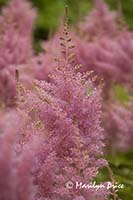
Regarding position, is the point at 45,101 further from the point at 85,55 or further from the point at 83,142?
the point at 85,55

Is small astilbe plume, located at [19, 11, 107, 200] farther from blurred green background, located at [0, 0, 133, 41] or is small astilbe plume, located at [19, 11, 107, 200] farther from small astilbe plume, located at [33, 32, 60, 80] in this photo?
blurred green background, located at [0, 0, 133, 41]

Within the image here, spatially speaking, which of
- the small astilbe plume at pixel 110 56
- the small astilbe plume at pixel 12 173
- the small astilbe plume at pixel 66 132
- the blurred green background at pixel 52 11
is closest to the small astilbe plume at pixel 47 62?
the small astilbe plume at pixel 110 56

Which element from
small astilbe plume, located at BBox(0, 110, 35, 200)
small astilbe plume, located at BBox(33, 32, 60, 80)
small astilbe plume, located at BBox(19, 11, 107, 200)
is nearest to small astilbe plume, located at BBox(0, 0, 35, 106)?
small astilbe plume, located at BBox(33, 32, 60, 80)

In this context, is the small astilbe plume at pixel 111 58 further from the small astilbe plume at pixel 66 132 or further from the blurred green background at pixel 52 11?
the blurred green background at pixel 52 11

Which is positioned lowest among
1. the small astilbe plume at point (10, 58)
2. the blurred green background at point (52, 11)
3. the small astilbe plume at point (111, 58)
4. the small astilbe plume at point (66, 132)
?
the small astilbe plume at point (66, 132)

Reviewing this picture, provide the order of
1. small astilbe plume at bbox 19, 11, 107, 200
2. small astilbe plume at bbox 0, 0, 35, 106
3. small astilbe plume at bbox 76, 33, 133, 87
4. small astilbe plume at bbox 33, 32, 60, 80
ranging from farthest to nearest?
small astilbe plume at bbox 76, 33, 133, 87, small astilbe plume at bbox 33, 32, 60, 80, small astilbe plume at bbox 0, 0, 35, 106, small astilbe plume at bbox 19, 11, 107, 200

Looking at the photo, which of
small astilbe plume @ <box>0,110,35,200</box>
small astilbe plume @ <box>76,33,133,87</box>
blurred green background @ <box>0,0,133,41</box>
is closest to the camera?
small astilbe plume @ <box>0,110,35,200</box>

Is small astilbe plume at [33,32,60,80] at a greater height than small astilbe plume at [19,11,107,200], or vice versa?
small astilbe plume at [33,32,60,80]

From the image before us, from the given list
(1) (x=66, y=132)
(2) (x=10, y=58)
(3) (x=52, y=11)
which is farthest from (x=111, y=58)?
(3) (x=52, y=11)
